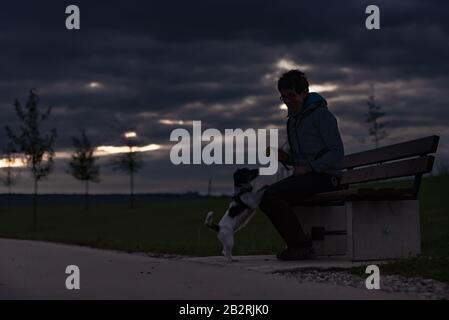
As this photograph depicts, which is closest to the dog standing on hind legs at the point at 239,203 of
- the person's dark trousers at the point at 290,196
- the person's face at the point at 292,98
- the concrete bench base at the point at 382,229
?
the person's dark trousers at the point at 290,196

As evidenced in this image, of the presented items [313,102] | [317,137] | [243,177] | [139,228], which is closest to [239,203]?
[243,177]

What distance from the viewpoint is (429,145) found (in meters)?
9.64

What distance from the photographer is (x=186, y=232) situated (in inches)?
1293

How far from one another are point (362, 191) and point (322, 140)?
890 mm

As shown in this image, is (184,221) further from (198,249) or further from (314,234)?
(314,234)

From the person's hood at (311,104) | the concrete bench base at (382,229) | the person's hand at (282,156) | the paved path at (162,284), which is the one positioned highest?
the person's hood at (311,104)

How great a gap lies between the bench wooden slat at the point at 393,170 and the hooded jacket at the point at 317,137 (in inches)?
30.1

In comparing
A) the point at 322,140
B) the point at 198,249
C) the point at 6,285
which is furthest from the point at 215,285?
the point at 198,249

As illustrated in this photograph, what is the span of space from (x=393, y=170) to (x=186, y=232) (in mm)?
23250

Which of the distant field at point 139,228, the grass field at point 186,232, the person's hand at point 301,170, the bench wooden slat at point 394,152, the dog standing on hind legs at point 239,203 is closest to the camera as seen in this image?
the bench wooden slat at point 394,152

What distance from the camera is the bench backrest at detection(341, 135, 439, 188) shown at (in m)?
9.63

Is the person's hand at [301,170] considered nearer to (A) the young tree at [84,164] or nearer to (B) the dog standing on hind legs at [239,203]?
(B) the dog standing on hind legs at [239,203]

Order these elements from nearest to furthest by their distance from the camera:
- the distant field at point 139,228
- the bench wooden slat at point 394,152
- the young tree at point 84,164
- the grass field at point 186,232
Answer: the bench wooden slat at point 394,152 < the grass field at point 186,232 < the distant field at point 139,228 < the young tree at point 84,164

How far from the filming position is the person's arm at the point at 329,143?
32.2ft
